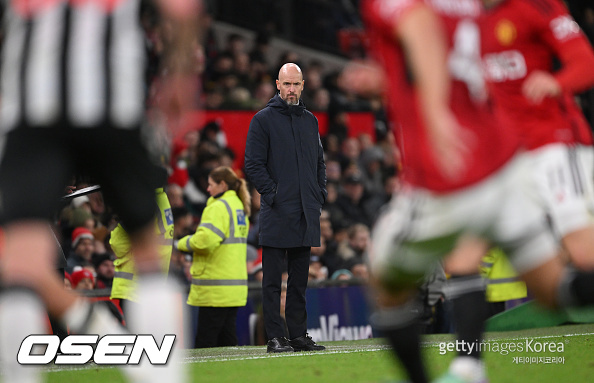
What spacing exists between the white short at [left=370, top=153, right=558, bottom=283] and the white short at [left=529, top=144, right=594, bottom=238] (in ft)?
2.96

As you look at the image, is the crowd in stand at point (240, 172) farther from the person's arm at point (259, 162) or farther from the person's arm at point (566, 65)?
the person's arm at point (566, 65)

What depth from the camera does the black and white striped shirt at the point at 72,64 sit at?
3223 millimetres

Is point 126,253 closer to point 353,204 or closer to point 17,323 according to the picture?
point 17,323

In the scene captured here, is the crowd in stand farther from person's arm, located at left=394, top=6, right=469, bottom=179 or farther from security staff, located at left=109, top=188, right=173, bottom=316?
person's arm, located at left=394, top=6, right=469, bottom=179

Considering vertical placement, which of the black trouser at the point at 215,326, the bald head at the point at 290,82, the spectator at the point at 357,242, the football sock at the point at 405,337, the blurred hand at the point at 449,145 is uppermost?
the bald head at the point at 290,82

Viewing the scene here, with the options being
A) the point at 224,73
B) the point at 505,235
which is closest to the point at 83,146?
the point at 505,235

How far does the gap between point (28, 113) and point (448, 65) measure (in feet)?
5.28

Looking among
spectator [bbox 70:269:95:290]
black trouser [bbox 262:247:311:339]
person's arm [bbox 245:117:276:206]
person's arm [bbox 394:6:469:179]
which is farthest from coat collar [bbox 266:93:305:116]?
person's arm [bbox 394:6:469:179]

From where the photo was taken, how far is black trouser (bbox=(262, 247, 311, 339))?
8180 mm

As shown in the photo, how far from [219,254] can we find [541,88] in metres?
5.19

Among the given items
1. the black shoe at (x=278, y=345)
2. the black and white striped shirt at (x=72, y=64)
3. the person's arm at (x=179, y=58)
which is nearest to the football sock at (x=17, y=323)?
the black and white striped shirt at (x=72, y=64)

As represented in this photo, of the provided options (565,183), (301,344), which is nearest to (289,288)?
(301,344)

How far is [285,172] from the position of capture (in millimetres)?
8375

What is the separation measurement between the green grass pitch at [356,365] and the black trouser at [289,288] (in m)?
0.33
